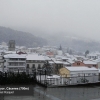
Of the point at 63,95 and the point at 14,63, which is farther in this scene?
the point at 14,63

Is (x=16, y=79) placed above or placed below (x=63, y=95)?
above

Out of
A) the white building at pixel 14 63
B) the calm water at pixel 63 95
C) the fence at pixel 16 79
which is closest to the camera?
the calm water at pixel 63 95

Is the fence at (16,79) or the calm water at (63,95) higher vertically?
the fence at (16,79)

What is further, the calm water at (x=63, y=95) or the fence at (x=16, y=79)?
the fence at (x=16, y=79)

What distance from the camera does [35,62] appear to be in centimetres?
4128

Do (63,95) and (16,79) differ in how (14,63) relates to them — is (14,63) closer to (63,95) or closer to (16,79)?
(16,79)

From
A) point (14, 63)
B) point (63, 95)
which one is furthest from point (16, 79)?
point (14, 63)

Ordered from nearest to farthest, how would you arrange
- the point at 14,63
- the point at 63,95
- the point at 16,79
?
the point at 63,95 → the point at 16,79 → the point at 14,63

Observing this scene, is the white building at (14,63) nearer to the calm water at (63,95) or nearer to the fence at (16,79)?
the fence at (16,79)

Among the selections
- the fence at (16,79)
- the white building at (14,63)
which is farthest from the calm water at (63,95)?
the white building at (14,63)

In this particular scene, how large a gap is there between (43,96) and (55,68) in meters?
36.7

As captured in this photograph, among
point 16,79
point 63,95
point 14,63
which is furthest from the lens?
point 14,63

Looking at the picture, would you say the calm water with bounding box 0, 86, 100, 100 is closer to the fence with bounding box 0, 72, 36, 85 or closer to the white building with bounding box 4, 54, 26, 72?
the fence with bounding box 0, 72, 36, 85

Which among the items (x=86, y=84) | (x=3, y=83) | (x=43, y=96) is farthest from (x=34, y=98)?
(x=86, y=84)
